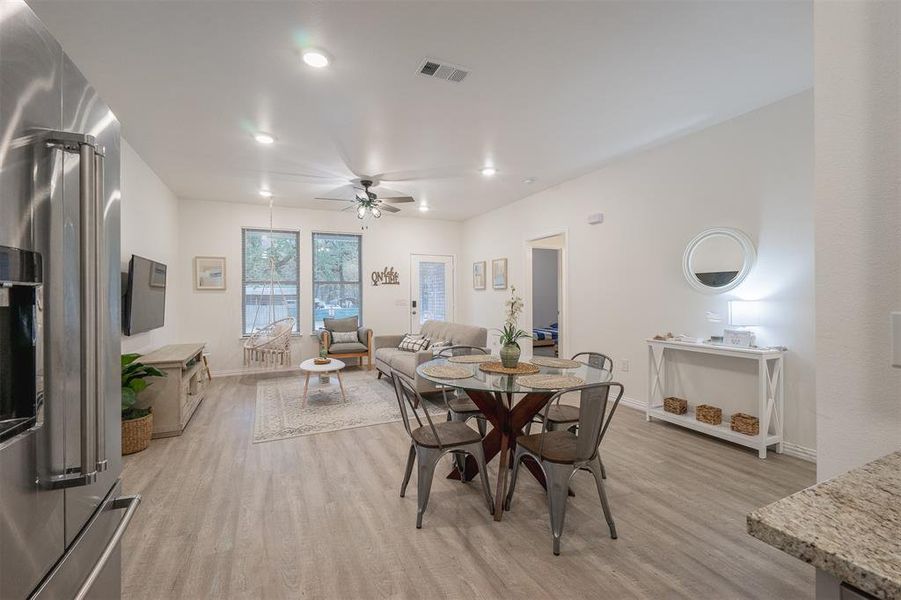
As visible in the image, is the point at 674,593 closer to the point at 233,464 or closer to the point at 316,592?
the point at 316,592

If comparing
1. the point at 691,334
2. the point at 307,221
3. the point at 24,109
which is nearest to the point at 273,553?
the point at 24,109

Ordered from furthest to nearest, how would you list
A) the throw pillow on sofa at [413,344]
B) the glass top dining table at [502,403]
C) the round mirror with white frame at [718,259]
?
the throw pillow on sofa at [413,344], the round mirror with white frame at [718,259], the glass top dining table at [502,403]

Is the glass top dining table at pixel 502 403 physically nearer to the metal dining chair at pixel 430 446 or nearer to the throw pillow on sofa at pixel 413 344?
the metal dining chair at pixel 430 446

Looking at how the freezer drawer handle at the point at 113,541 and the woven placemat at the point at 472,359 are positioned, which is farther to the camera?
the woven placemat at the point at 472,359

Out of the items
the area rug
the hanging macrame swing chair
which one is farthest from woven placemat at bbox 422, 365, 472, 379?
the hanging macrame swing chair

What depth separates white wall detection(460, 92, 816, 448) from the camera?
3.02 m

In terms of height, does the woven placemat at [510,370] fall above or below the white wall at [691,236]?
below

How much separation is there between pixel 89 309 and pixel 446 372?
192 cm

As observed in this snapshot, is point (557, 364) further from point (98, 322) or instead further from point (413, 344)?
point (413, 344)

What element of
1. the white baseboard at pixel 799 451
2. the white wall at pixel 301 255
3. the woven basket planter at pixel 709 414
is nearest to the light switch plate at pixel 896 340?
the white baseboard at pixel 799 451

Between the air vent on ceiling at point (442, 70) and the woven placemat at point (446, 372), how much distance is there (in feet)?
6.51

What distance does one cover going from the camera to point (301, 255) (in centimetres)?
678

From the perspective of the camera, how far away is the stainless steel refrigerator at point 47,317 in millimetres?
713

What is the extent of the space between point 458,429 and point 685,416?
95.8 inches
